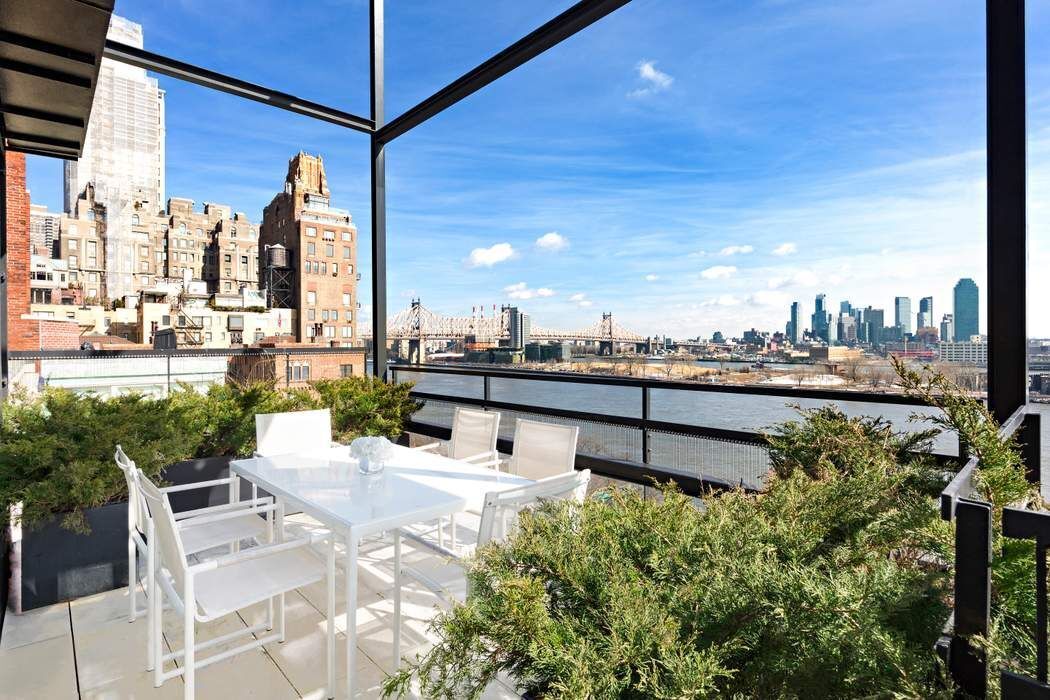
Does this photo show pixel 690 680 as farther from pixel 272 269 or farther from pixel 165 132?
pixel 272 269

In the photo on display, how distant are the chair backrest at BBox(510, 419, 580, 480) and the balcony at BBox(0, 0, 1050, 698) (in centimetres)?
4

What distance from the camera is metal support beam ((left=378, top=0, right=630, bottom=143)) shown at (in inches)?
144

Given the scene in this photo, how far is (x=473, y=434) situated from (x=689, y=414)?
55.3 inches

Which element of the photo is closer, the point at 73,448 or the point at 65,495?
the point at 65,495

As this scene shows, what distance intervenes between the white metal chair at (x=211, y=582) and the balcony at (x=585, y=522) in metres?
0.04

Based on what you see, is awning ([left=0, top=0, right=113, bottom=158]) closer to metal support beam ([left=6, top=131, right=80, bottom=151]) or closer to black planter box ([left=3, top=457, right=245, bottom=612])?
metal support beam ([left=6, top=131, right=80, bottom=151])

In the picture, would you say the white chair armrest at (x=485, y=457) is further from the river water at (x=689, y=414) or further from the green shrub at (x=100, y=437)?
the green shrub at (x=100, y=437)

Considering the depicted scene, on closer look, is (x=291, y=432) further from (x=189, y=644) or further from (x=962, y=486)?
(x=962, y=486)

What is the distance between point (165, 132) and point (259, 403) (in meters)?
27.3

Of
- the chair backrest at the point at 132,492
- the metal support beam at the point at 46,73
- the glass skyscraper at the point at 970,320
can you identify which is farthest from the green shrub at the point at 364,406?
the glass skyscraper at the point at 970,320

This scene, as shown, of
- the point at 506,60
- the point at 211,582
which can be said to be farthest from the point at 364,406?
the point at 506,60

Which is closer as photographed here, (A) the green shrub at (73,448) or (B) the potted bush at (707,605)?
(B) the potted bush at (707,605)

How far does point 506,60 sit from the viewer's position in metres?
4.22

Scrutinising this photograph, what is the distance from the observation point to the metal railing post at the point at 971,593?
73cm
